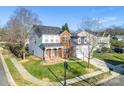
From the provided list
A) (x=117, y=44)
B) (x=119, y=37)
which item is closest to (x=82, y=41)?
(x=117, y=44)

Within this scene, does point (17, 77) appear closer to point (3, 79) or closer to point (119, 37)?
point (3, 79)

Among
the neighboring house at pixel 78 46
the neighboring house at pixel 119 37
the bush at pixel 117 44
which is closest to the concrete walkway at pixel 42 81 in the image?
the neighboring house at pixel 78 46

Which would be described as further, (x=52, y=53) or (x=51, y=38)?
(x=51, y=38)


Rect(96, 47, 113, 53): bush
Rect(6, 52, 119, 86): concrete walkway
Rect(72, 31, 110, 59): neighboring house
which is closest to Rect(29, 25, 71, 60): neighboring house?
Rect(72, 31, 110, 59): neighboring house

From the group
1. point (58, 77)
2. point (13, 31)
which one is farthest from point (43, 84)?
point (13, 31)

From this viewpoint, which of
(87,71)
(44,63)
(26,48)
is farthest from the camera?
(26,48)

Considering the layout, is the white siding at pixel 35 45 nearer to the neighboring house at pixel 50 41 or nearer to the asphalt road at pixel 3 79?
the neighboring house at pixel 50 41
